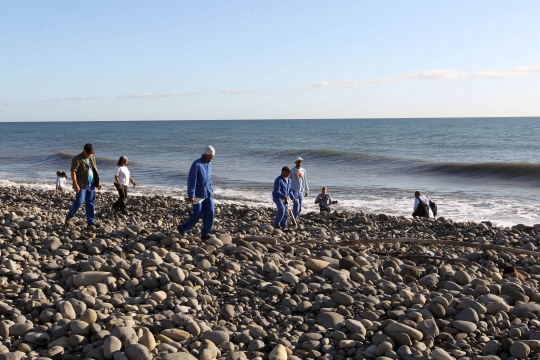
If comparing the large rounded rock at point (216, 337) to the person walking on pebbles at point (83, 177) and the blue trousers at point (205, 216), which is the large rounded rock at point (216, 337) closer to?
the blue trousers at point (205, 216)

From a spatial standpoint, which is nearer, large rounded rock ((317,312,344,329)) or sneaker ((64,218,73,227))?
large rounded rock ((317,312,344,329))

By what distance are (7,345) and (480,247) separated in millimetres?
6915

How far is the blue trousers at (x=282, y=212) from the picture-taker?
1075 centimetres

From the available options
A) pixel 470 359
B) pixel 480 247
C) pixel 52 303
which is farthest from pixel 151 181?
pixel 470 359

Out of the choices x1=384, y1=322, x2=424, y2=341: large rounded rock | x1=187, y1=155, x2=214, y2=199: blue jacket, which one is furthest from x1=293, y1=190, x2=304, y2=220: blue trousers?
x1=384, y1=322, x2=424, y2=341: large rounded rock

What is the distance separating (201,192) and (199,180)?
0.17m

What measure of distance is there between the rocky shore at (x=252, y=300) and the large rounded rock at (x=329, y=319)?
2cm

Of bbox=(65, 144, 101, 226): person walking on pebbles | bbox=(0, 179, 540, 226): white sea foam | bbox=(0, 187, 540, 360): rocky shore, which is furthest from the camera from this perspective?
bbox=(0, 179, 540, 226): white sea foam

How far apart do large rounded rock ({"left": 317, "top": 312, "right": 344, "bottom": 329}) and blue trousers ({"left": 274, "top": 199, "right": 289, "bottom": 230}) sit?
18.2ft

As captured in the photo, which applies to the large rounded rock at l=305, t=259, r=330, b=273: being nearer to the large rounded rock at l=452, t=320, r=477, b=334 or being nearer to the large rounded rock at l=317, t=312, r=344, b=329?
the large rounded rock at l=317, t=312, r=344, b=329

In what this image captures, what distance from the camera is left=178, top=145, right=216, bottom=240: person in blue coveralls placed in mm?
7879

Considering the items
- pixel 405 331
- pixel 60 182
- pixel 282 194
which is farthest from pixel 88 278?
pixel 60 182

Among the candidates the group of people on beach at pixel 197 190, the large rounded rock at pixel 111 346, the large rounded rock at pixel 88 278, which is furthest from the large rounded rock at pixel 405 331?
the group of people on beach at pixel 197 190

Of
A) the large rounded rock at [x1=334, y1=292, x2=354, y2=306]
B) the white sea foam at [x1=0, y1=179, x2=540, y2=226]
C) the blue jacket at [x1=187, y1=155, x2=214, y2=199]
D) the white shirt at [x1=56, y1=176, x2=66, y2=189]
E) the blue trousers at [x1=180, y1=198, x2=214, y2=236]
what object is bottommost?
the white sea foam at [x1=0, y1=179, x2=540, y2=226]
